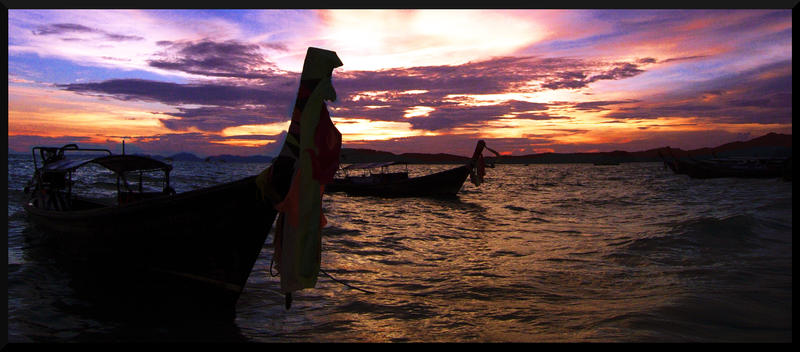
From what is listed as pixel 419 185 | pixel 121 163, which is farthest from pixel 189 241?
pixel 419 185

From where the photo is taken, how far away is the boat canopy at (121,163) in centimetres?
989

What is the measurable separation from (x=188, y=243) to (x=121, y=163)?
14.6 feet

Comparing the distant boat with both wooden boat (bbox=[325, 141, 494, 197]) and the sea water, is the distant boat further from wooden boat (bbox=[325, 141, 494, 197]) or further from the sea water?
the sea water

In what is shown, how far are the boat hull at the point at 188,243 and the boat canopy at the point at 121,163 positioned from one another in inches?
84.5

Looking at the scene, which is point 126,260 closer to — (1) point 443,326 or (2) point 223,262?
(2) point 223,262

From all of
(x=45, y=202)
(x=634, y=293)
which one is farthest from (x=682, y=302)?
(x=45, y=202)

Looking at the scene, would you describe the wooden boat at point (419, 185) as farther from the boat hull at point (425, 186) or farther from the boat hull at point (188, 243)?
the boat hull at point (188, 243)

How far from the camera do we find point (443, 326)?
6.05 m

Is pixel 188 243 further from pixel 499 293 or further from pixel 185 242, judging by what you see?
pixel 499 293

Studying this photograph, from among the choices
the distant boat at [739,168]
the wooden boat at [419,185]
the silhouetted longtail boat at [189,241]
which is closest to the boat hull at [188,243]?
the silhouetted longtail boat at [189,241]

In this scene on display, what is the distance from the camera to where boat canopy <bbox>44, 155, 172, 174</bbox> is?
389 inches

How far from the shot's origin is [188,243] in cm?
698

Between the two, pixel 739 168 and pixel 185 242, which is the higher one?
pixel 739 168

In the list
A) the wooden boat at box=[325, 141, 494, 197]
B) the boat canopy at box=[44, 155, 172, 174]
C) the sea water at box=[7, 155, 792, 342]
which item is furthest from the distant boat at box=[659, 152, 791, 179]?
the boat canopy at box=[44, 155, 172, 174]
